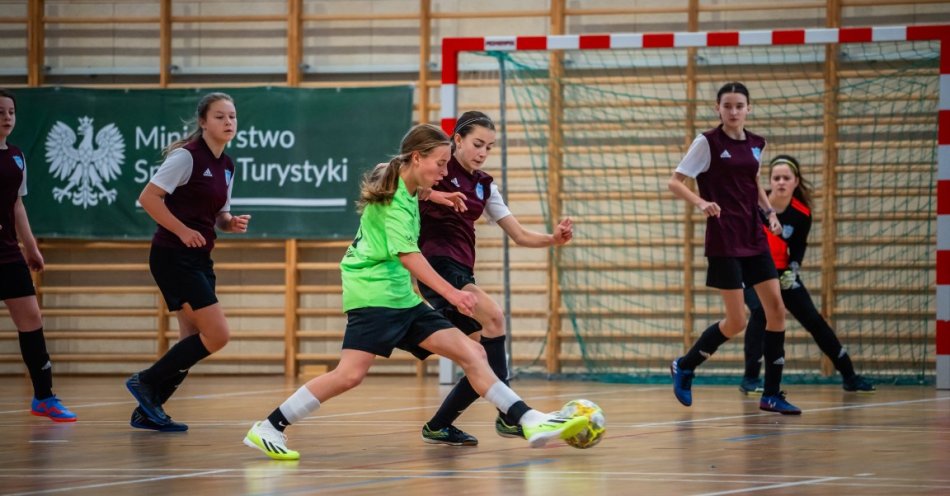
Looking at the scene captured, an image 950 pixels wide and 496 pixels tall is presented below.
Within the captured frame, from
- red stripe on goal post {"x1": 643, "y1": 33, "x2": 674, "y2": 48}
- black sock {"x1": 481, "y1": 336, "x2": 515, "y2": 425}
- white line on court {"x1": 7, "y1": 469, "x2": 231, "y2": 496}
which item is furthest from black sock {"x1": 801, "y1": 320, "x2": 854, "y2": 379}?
white line on court {"x1": 7, "y1": 469, "x2": 231, "y2": 496}

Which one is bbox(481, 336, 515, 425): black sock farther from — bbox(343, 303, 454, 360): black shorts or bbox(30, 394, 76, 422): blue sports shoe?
bbox(30, 394, 76, 422): blue sports shoe

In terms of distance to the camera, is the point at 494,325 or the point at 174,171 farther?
the point at 174,171

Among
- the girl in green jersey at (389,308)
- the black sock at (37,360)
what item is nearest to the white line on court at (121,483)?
the girl in green jersey at (389,308)

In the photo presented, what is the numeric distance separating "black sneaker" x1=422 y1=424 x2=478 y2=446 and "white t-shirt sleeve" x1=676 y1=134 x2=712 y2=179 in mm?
2199

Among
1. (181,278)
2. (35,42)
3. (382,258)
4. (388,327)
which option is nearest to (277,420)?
(388,327)

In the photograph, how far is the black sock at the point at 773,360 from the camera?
6793 millimetres

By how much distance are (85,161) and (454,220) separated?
6899mm

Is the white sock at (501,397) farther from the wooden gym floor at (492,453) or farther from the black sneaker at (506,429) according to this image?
the black sneaker at (506,429)

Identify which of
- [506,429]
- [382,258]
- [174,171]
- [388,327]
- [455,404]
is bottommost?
[506,429]

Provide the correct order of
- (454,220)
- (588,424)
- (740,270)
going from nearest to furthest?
(588,424) < (454,220) < (740,270)

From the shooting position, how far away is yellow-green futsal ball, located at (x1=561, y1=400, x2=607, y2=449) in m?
4.56

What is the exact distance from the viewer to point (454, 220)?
18.4 feet

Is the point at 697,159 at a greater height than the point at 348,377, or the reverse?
the point at 697,159

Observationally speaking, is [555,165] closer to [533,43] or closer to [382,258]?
[533,43]
